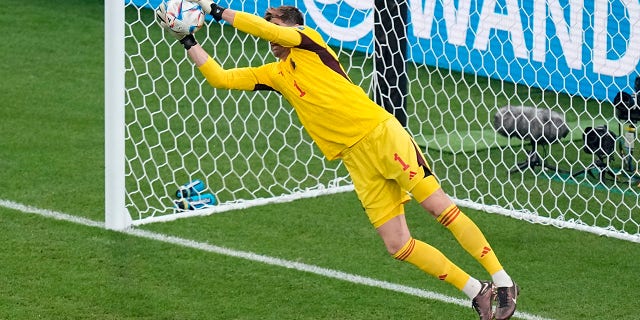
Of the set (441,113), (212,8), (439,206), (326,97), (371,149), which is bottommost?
(441,113)

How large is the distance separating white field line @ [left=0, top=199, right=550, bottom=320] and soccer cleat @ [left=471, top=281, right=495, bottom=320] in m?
0.46

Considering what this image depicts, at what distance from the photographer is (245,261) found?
7801 mm

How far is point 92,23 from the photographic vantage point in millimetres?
14789

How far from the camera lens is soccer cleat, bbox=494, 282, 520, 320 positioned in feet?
21.3

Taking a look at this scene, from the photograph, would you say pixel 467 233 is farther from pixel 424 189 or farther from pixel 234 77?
pixel 234 77

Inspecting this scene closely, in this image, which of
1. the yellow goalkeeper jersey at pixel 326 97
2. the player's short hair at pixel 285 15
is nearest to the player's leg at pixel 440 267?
the yellow goalkeeper jersey at pixel 326 97

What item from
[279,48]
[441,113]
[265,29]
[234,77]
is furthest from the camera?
[441,113]

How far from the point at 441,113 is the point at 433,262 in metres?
4.27

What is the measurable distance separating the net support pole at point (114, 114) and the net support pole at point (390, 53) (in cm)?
227

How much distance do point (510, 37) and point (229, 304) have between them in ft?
17.1

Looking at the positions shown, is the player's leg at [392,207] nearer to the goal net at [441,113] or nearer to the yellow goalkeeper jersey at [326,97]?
the yellow goalkeeper jersey at [326,97]

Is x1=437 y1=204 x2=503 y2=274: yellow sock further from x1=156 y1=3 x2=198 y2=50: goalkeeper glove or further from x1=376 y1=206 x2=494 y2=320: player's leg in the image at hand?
x1=156 y1=3 x2=198 y2=50: goalkeeper glove

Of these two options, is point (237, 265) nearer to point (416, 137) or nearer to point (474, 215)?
point (474, 215)

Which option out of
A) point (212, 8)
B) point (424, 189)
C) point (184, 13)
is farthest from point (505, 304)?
point (184, 13)
